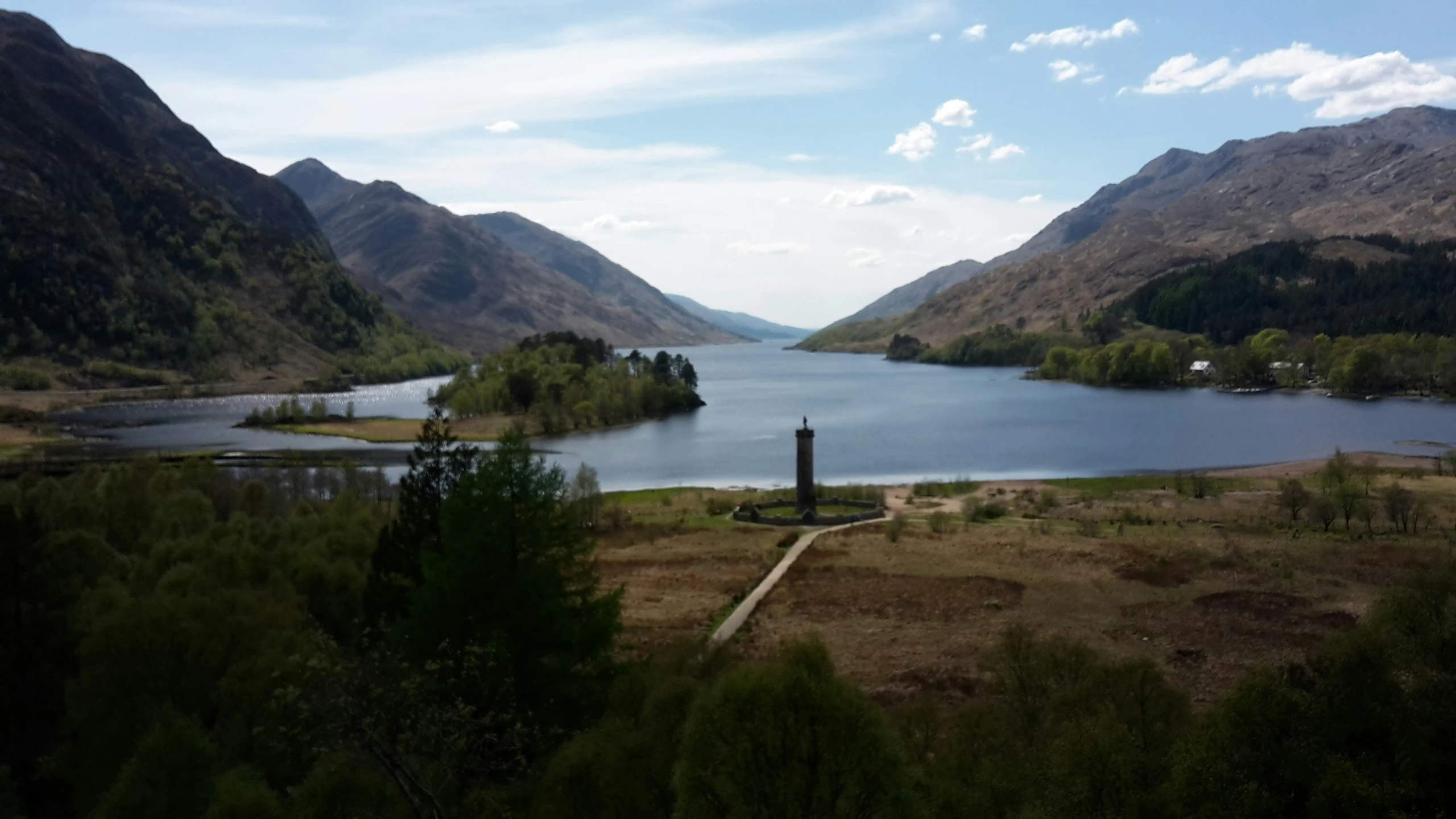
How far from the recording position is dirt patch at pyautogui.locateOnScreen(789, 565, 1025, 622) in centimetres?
4050

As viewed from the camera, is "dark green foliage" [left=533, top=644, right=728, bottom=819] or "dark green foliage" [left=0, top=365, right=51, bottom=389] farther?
"dark green foliage" [left=0, top=365, right=51, bottom=389]

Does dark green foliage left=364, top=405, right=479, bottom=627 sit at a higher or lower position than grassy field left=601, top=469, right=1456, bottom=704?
higher

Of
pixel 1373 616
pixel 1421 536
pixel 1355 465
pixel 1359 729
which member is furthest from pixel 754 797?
pixel 1355 465

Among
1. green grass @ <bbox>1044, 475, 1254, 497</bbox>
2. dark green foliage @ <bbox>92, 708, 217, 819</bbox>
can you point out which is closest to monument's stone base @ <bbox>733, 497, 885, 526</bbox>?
green grass @ <bbox>1044, 475, 1254, 497</bbox>

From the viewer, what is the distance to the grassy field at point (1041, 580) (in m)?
34.6

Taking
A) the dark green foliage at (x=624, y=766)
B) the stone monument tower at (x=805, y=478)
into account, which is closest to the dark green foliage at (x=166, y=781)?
the dark green foliage at (x=624, y=766)

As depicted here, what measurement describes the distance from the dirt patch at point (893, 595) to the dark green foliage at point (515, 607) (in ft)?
64.7

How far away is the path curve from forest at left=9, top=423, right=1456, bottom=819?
26.1 feet

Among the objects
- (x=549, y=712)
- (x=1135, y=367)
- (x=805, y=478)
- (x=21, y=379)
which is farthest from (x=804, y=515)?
(x=21, y=379)

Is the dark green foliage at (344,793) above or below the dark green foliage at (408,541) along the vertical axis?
below

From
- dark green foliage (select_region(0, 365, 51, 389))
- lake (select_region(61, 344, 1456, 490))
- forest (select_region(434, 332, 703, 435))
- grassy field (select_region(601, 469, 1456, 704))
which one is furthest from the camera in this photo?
dark green foliage (select_region(0, 365, 51, 389))

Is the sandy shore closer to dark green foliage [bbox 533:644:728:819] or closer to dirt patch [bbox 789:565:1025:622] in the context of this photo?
dirt patch [bbox 789:565:1025:622]

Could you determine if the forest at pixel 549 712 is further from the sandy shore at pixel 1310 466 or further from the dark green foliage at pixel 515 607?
the sandy shore at pixel 1310 466

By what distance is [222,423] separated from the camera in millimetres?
133750
